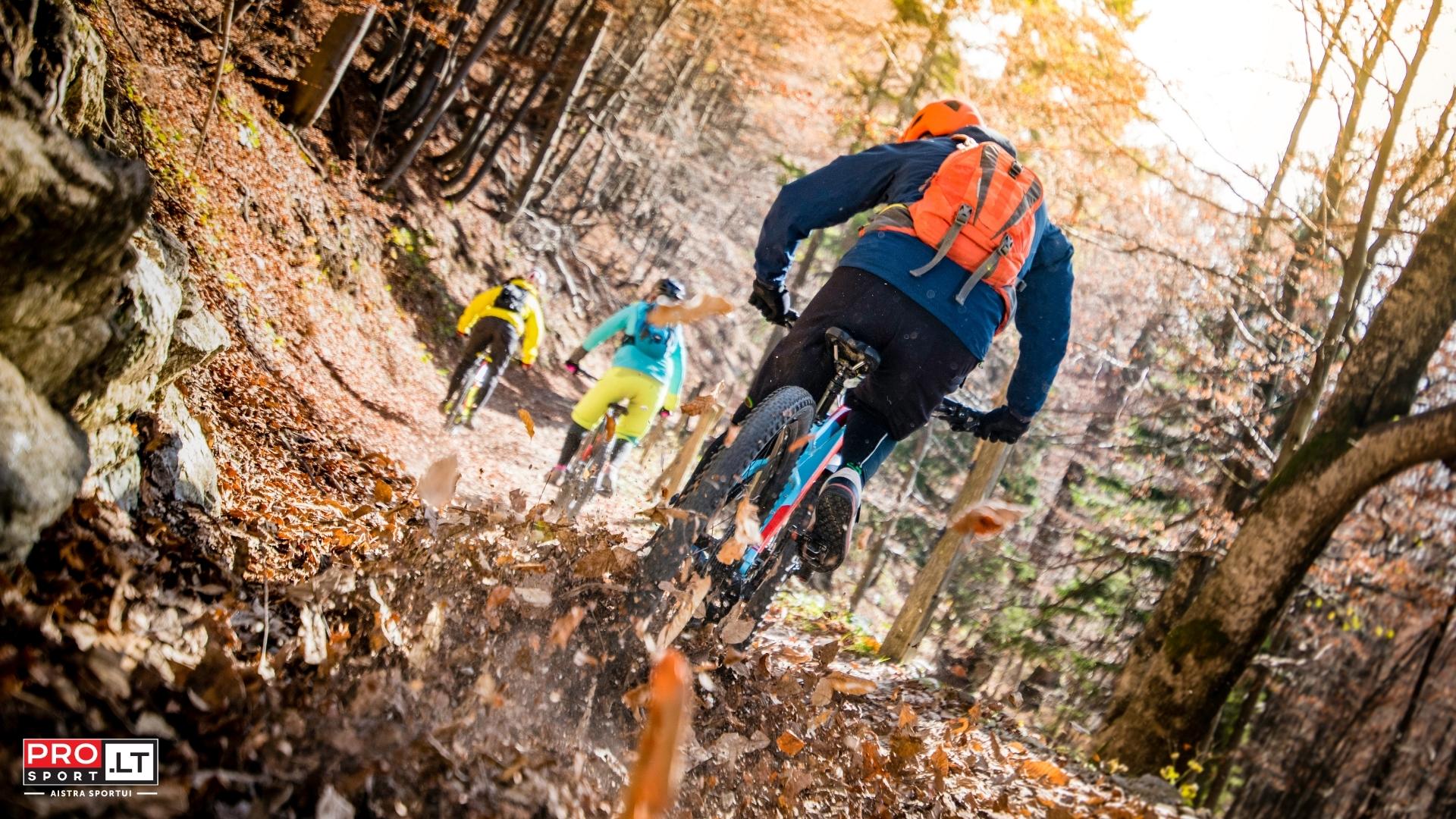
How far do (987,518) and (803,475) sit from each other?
34.1 inches

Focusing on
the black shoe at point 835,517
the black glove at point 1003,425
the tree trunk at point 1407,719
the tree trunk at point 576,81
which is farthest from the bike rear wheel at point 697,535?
the tree trunk at point 576,81

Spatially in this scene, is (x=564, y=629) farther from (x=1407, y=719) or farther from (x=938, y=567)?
(x=1407, y=719)

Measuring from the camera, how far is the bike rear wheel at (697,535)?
10.1 ft

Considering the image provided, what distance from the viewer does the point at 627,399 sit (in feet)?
28.3

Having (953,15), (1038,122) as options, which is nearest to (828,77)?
(953,15)

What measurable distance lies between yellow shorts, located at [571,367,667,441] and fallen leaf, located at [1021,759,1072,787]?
15.5ft

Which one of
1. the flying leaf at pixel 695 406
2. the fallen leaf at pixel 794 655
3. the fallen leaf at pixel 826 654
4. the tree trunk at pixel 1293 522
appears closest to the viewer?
the flying leaf at pixel 695 406

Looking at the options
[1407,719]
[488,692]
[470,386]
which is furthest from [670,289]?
[1407,719]

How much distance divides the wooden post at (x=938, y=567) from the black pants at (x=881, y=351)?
4793 millimetres

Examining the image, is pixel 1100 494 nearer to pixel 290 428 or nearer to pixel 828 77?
pixel 828 77

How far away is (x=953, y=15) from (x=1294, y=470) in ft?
44.9

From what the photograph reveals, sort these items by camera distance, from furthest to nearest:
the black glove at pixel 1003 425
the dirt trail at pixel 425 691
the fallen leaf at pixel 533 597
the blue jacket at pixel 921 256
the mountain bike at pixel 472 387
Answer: the mountain bike at pixel 472 387 → the black glove at pixel 1003 425 → the blue jacket at pixel 921 256 → the fallen leaf at pixel 533 597 → the dirt trail at pixel 425 691

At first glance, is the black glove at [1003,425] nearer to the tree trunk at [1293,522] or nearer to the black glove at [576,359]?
the tree trunk at [1293,522]

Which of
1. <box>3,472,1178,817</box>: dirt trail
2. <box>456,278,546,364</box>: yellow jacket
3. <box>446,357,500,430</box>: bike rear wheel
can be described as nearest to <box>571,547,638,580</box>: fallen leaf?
<box>3,472,1178,817</box>: dirt trail
